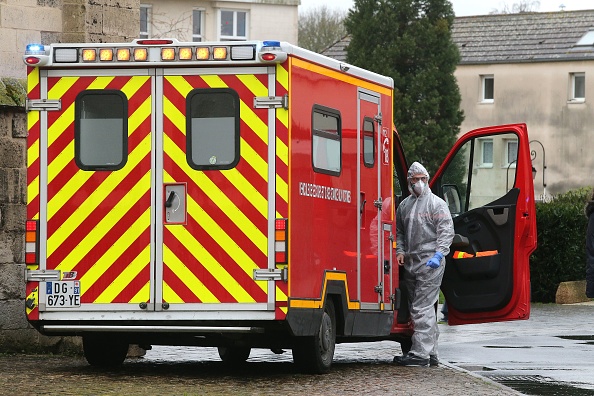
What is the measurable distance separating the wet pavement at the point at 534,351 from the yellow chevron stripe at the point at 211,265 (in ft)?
7.23

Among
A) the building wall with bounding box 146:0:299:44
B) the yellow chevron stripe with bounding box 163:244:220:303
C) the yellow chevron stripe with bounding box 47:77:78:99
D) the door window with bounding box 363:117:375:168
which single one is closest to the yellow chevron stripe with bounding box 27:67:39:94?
the yellow chevron stripe with bounding box 47:77:78:99

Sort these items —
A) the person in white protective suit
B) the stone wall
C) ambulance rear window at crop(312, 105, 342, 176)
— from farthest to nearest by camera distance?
the stone wall
the person in white protective suit
ambulance rear window at crop(312, 105, 342, 176)

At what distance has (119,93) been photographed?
11.2 metres

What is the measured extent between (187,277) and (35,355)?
3.10 metres

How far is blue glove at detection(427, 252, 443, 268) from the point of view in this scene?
42.6 ft

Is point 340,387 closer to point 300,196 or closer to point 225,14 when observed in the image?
point 300,196

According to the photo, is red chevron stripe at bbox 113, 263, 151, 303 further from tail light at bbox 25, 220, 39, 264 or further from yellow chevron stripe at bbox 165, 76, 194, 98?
yellow chevron stripe at bbox 165, 76, 194, 98

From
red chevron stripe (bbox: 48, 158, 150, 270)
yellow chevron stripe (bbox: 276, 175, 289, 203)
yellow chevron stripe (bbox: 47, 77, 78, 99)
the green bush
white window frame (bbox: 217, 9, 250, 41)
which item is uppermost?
white window frame (bbox: 217, 9, 250, 41)

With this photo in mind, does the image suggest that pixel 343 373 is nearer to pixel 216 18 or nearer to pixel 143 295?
pixel 143 295

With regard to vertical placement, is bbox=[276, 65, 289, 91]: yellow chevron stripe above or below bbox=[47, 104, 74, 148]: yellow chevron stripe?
above

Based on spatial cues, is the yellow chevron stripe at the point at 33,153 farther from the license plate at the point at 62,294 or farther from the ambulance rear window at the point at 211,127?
the ambulance rear window at the point at 211,127

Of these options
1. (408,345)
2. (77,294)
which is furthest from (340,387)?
(408,345)

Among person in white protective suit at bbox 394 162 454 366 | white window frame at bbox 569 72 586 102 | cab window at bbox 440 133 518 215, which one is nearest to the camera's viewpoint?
person in white protective suit at bbox 394 162 454 366

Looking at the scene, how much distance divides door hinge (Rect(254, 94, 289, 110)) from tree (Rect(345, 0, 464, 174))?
3960 centimetres
